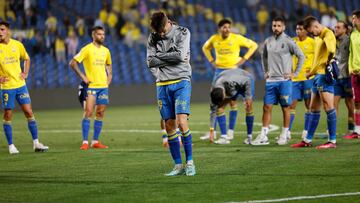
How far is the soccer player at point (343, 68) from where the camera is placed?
16.3m

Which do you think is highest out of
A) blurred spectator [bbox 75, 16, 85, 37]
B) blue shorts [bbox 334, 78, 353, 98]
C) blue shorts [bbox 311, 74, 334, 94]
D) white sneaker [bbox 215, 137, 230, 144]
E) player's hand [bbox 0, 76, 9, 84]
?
blurred spectator [bbox 75, 16, 85, 37]

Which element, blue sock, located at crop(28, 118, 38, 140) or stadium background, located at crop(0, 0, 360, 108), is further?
stadium background, located at crop(0, 0, 360, 108)

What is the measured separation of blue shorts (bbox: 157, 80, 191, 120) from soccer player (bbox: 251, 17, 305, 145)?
4.36 m

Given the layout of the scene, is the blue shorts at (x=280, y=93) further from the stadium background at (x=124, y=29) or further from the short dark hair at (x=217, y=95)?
the stadium background at (x=124, y=29)

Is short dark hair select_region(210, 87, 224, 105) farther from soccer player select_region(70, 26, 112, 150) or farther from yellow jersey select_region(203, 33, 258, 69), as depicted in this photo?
soccer player select_region(70, 26, 112, 150)

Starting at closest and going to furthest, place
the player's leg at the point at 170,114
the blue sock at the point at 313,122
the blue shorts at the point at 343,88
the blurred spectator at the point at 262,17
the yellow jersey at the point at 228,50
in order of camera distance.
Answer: the player's leg at the point at 170,114 → the blue sock at the point at 313,122 → the blue shorts at the point at 343,88 → the yellow jersey at the point at 228,50 → the blurred spectator at the point at 262,17

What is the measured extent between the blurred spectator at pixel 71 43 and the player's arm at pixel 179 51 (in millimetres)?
22087

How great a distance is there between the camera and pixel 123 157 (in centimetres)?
1334

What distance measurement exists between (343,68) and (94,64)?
5.07 metres

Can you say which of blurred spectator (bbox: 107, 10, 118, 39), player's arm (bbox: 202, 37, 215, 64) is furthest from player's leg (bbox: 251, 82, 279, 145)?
blurred spectator (bbox: 107, 10, 118, 39)

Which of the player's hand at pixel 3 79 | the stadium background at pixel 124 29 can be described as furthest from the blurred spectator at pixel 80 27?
the player's hand at pixel 3 79

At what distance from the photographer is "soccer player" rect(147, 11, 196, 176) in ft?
35.0

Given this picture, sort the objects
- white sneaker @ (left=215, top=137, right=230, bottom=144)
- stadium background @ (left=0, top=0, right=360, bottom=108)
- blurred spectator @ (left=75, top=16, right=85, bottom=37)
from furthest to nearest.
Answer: blurred spectator @ (left=75, top=16, right=85, bottom=37) < stadium background @ (left=0, top=0, right=360, bottom=108) < white sneaker @ (left=215, top=137, right=230, bottom=144)

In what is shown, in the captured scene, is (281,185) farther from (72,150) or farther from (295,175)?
(72,150)
